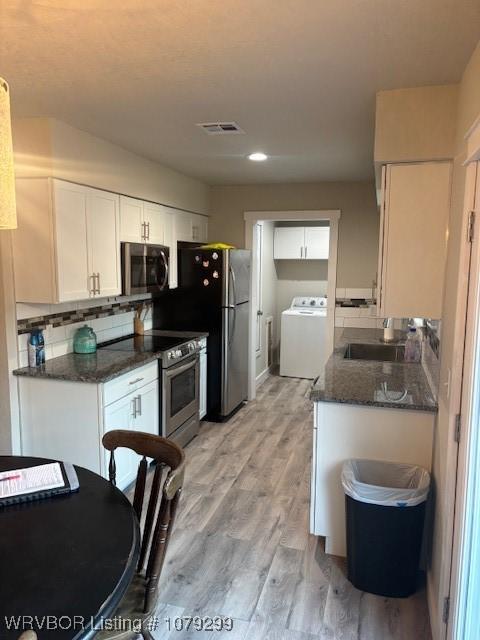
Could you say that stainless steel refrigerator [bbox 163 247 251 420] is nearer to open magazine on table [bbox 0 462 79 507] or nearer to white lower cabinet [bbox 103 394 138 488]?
white lower cabinet [bbox 103 394 138 488]

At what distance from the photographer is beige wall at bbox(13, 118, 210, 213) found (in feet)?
9.14

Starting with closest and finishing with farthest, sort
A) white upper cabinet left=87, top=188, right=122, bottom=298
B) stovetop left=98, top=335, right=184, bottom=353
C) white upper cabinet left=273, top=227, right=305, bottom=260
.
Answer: white upper cabinet left=87, top=188, right=122, bottom=298 < stovetop left=98, top=335, right=184, bottom=353 < white upper cabinet left=273, top=227, right=305, bottom=260

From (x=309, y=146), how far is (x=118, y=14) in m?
2.03

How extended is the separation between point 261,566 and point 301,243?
472 centimetres

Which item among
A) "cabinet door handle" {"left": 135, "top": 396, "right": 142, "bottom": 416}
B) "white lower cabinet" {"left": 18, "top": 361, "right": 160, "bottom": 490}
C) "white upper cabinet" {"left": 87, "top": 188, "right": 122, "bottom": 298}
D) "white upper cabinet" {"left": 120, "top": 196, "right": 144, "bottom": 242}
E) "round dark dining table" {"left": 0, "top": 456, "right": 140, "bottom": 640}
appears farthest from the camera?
"white upper cabinet" {"left": 120, "top": 196, "right": 144, "bottom": 242}

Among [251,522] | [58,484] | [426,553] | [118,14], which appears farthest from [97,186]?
[426,553]

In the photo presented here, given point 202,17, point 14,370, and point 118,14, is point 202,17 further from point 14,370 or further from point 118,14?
point 14,370

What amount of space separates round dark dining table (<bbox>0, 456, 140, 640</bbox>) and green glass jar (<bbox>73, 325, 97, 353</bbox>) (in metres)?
1.89

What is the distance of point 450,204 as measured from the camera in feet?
7.29

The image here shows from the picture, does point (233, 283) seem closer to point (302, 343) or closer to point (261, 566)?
point (302, 343)

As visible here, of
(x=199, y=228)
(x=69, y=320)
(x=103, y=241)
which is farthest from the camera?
(x=199, y=228)

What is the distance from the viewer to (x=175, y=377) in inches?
149

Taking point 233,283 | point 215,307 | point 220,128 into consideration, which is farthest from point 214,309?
point 220,128

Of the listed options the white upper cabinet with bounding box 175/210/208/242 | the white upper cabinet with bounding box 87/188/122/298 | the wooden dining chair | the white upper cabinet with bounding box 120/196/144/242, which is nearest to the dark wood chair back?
the wooden dining chair
